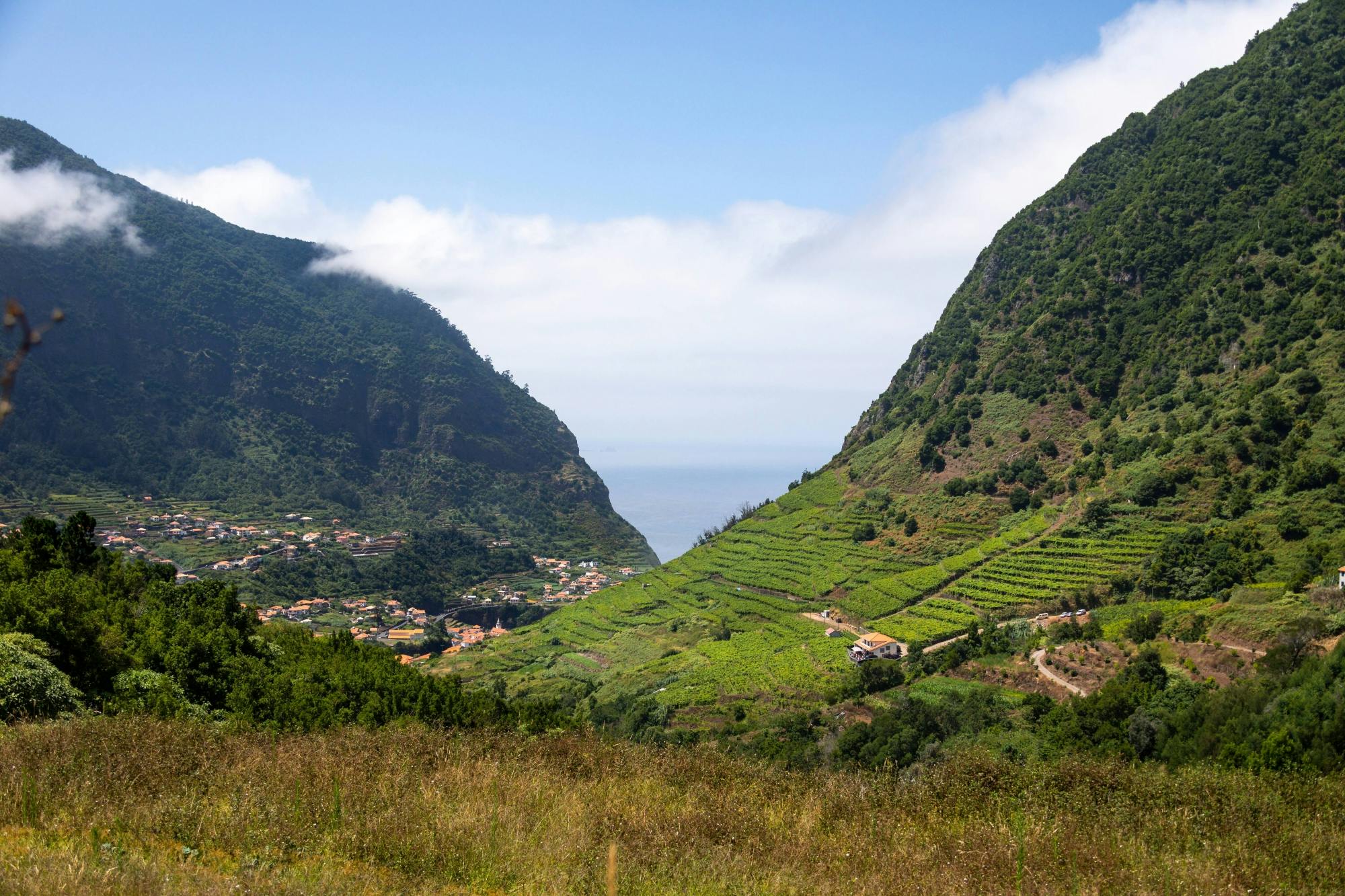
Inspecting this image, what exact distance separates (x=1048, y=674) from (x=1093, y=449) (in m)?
33.7

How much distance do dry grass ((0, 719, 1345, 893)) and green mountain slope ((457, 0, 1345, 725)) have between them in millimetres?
22824

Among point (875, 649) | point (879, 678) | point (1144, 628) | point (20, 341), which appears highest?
point (20, 341)

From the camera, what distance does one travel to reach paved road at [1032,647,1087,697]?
93.7 feet

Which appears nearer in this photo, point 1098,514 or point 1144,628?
point 1144,628

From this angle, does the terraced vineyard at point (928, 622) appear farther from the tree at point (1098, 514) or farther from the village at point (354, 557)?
the village at point (354, 557)

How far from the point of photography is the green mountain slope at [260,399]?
358 feet

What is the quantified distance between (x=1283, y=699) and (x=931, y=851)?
15986mm

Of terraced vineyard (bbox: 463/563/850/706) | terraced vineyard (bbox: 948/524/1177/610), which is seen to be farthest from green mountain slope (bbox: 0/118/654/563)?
terraced vineyard (bbox: 948/524/1177/610)

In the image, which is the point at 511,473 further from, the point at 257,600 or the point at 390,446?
the point at 257,600

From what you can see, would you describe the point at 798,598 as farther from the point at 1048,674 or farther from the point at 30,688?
the point at 30,688

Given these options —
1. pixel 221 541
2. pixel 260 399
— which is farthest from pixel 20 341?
pixel 260 399

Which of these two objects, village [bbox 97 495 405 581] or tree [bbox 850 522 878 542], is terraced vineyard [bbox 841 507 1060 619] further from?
village [bbox 97 495 405 581]

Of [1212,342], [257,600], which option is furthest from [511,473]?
[1212,342]

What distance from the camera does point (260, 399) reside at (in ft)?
452
